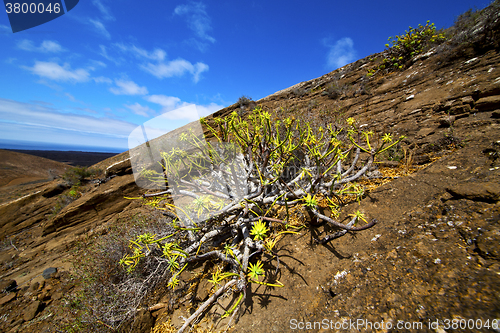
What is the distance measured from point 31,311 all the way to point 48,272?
110 centimetres

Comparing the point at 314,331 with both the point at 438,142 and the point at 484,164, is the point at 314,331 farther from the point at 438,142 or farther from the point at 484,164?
the point at 438,142

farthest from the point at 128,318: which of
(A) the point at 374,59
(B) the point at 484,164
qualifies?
(A) the point at 374,59

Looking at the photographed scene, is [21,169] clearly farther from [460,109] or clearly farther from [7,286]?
[460,109]

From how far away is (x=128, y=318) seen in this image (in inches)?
Answer: 69.2

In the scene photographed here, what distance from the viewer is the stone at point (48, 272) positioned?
332cm

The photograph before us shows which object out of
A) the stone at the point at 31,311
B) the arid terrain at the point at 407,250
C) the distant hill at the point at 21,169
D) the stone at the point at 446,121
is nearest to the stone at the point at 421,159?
the arid terrain at the point at 407,250

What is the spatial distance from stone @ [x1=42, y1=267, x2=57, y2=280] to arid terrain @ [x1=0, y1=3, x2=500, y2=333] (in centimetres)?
10

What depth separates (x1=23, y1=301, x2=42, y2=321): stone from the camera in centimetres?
255

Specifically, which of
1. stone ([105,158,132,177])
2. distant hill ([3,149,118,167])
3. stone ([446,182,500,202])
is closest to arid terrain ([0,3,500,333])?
stone ([446,182,500,202])

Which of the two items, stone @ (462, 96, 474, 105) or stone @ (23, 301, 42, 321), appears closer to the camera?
stone @ (462, 96, 474, 105)

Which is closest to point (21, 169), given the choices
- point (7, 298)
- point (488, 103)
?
point (7, 298)

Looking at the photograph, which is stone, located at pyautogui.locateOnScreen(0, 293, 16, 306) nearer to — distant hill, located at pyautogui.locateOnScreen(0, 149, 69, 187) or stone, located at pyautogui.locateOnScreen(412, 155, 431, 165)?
stone, located at pyautogui.locateOnScreen(412, 155, 431, 165)

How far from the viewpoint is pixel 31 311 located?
8.50 feet

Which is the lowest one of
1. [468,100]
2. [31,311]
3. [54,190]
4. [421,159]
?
[31,311]
